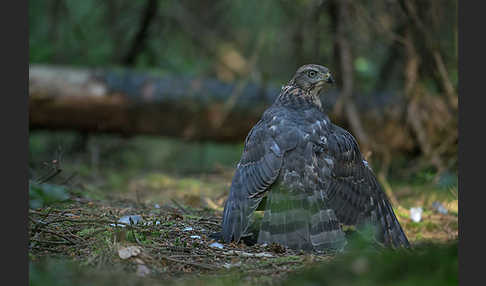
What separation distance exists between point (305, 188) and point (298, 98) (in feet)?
4.15

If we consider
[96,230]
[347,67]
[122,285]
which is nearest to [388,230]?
[96,230]

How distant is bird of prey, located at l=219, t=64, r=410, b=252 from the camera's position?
4098mm

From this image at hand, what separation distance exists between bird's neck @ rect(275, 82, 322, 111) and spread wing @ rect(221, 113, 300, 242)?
53 centimetres

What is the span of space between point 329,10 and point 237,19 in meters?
1.96

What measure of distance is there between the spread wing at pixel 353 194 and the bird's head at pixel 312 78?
2.29 feet

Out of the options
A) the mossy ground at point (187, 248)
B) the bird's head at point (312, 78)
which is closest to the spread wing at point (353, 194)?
the mossy ground at point (187, 248)

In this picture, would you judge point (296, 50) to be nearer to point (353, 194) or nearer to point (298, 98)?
point (298, 98)

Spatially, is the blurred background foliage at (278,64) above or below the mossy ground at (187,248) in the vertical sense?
above

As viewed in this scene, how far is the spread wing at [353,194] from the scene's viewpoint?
4.46 meters

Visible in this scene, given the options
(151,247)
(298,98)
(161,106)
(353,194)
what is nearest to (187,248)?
(151,247)

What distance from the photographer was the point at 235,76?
10.3 meters

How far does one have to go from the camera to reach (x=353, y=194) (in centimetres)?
459

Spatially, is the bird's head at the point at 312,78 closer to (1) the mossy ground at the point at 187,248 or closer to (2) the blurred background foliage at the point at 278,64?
(1) the mossy ground at the point at 187,248

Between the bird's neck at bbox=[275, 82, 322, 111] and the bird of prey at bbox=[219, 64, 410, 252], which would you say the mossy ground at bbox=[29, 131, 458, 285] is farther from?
the bird's neck at bbox=[275, 82, 322, 111]
